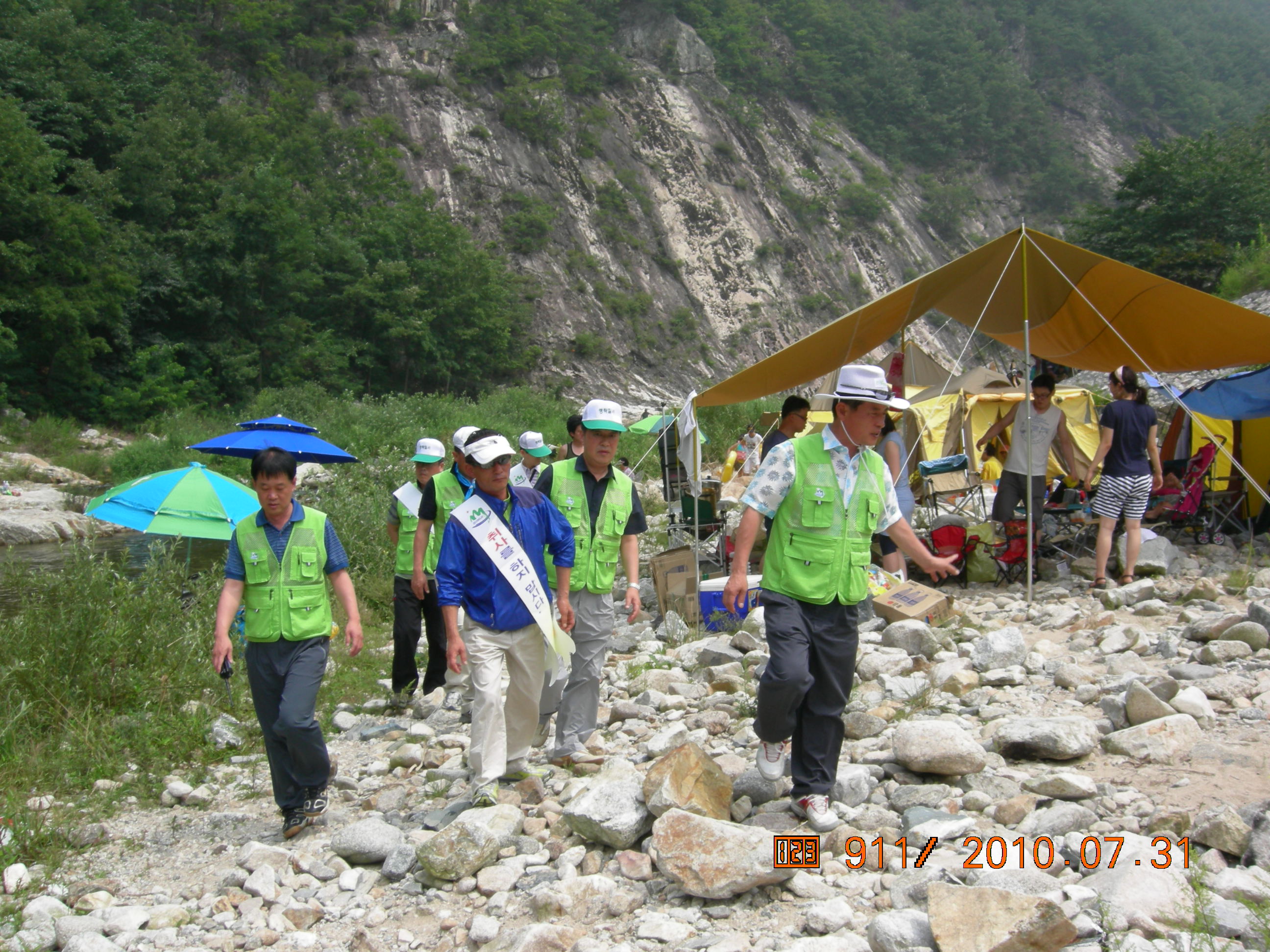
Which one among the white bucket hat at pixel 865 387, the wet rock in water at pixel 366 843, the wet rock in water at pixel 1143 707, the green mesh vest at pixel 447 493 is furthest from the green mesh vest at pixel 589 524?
the wet rock in water at pixel 1143 707

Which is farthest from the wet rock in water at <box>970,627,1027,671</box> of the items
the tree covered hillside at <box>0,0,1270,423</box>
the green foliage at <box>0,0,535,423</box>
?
the tree covered hillside at <box>0,0,1270,423</box>

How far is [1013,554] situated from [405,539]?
5083mm

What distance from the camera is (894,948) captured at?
247 centimetres

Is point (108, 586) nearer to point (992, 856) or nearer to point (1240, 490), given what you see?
point (992, 856)

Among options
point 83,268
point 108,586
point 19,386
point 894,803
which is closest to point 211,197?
point 83,268

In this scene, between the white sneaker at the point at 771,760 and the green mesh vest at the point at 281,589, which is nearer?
the white sneaker at the point at 771,760

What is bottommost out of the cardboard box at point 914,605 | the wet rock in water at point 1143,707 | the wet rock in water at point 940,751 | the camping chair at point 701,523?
the wet rock in water at point 940,751

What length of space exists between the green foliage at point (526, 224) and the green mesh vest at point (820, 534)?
127 feet

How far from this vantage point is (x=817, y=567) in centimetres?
328

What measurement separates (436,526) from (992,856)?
3.66 meters

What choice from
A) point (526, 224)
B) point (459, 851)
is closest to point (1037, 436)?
point (459, 851)

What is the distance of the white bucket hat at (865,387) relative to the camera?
327 cm

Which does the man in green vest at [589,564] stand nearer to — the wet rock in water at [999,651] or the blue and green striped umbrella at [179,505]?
the wet rock in water at [999,651]

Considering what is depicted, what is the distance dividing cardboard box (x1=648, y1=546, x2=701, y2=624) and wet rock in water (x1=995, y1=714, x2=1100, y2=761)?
3.45 metres
